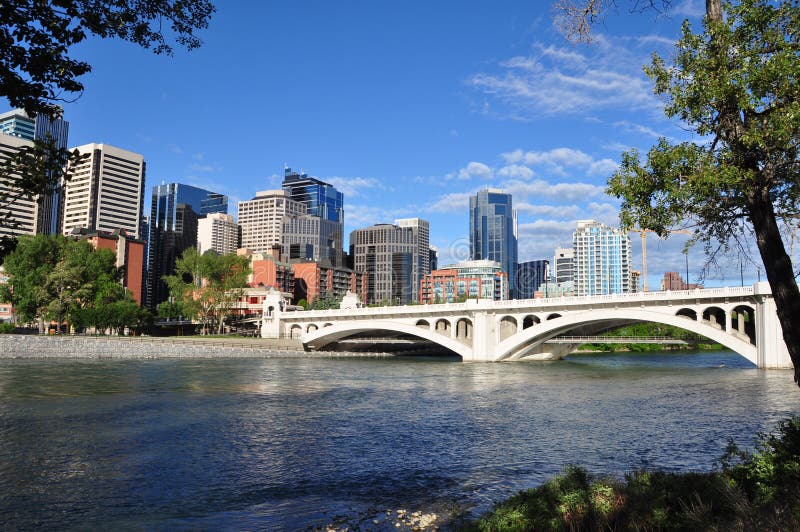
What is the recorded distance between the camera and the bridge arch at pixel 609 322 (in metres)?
54.3

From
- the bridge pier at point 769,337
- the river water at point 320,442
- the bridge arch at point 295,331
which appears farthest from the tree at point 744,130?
the bridge arch at point 295,331

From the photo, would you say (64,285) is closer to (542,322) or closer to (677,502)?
(542,322)

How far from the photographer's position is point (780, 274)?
9.91 metres

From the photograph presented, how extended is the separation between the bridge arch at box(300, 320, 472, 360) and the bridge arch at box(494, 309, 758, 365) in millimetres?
5085

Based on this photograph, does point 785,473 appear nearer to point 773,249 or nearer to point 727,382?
point 773,249

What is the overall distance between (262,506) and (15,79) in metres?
10.5

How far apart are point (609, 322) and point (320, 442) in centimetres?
5529

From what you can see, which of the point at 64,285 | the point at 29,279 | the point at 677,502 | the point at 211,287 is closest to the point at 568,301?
the point at 677,502

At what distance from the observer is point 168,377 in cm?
4669

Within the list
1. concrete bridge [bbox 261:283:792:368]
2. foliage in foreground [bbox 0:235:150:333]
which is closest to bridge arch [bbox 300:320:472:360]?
concrete bridge [bbox 261:283:792:368]

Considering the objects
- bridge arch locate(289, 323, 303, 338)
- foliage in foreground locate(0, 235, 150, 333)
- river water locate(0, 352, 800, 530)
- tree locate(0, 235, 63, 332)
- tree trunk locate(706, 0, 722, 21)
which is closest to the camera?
tree trunk locate(706, 0, 722, 21)

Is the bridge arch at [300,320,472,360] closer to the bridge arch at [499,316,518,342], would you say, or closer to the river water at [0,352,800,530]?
the bridge arch at [499,316,518,342]

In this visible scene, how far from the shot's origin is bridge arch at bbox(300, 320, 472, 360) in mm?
71688

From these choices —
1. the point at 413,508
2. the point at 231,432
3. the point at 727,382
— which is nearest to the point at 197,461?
the point at 231,432
